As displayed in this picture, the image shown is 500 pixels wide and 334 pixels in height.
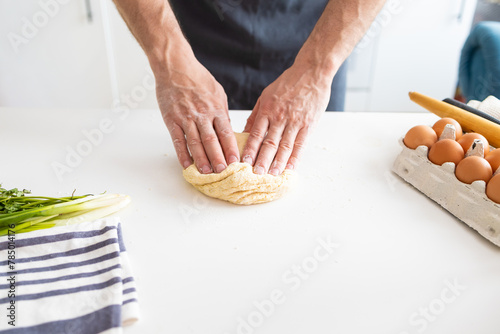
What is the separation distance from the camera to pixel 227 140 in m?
1.09

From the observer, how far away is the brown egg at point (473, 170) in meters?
0.94

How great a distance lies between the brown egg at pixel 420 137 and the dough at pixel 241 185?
0.36 meters

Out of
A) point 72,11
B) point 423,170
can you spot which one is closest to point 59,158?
point 423,170

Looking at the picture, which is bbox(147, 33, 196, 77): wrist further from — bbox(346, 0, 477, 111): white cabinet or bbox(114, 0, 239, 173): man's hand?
bbox(346, 0, 477, 111): white cabinet

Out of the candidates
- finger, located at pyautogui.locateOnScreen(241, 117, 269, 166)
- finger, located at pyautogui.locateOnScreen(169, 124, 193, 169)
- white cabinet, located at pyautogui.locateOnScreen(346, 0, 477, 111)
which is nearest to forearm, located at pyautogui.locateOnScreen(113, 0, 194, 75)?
finger, located at pyautogui.locateOnScreen(169, 124, 193, 169)

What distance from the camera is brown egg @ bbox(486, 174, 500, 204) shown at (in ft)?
2.92

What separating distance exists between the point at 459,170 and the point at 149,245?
29.3 inches

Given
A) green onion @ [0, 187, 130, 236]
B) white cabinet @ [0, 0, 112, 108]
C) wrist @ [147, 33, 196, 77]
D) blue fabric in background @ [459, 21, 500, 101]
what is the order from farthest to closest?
1. white cabinet @ [0, 0, 112, 108]
2. blue fabric in background @ [459, 21, 500, 101]
3. wrist @ [147, 33, 196, 77]
4. green onion @ [0, 187, 130, 236]

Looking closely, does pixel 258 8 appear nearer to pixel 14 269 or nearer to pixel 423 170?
pixel 423 170

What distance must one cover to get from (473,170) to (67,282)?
0.90 m

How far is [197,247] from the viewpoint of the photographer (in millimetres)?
875

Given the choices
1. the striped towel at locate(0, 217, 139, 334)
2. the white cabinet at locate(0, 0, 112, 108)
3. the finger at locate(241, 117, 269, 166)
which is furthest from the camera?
the white cabinet at locate(0, 0, 112, 108)

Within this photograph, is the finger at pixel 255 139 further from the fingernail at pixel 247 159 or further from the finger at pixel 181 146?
the finger at pixel 181 146

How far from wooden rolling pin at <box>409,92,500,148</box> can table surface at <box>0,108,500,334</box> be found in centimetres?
18
